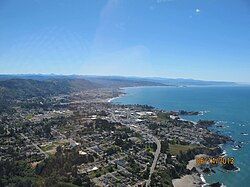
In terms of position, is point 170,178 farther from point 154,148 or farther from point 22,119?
point 22,119

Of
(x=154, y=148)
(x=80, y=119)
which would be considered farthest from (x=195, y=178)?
(x=80, y=119)

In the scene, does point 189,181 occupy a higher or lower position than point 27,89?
lower
